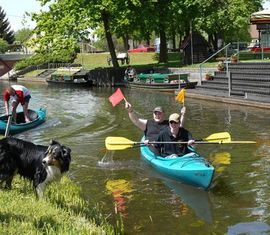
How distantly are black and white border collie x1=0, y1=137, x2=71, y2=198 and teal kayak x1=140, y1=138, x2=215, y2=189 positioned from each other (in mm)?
2725

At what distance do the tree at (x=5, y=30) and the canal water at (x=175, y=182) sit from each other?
92.6m

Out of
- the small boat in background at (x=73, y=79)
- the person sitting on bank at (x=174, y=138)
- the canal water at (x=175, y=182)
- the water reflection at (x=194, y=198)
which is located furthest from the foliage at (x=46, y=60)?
the water reflection at (x=194, y=198)

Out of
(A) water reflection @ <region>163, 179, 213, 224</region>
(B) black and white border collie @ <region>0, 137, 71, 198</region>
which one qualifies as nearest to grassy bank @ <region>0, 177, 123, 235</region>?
(B) black and white border collie @ <region>0, 137, 71, 198</region>

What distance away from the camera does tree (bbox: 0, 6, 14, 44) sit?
107 m

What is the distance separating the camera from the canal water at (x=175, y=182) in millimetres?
7590

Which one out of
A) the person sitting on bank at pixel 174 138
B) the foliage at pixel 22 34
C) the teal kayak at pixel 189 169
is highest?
the foliage at pixel 22 34

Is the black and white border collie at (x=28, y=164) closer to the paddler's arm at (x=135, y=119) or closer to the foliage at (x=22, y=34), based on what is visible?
the paddler's arm at (x=135, y=119)

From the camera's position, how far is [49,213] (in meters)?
6.59

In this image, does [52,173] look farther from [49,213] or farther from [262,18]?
[262,18]

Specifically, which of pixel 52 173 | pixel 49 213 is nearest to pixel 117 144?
pixel 52 173

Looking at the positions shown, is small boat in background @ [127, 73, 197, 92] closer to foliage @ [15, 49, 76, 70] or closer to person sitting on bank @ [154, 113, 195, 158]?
person sitting on bank @ [154, 113, 195, 158]

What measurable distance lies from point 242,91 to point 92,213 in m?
16.3

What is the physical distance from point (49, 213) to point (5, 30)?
108422 mm

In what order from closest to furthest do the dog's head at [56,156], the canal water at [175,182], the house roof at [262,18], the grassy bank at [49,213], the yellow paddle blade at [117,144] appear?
the grassy bank at [49,213] < the dog's head at [56,156] < the canal water at [175,182] < the yellow paddle blade at [117,144] < the house roof at [262,18]
